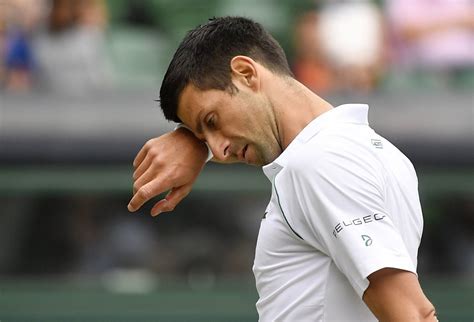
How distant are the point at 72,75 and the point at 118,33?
860 millimetres

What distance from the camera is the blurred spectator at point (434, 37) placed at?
8.07 metres

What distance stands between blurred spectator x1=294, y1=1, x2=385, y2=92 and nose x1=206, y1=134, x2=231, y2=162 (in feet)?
17.2

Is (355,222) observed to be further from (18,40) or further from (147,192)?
(18,40)

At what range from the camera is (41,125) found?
25.4 ft

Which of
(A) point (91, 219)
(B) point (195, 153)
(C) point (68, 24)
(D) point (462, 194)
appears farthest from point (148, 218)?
(B) point (195, 153)

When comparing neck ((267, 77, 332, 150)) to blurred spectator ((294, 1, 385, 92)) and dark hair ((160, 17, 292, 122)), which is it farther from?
blurred spectator ((294, 1, 385, 92))

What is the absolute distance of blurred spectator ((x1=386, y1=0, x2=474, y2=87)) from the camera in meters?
8.07

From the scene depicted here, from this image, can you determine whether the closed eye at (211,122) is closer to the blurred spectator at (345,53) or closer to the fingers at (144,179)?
the fingers at (144,179)

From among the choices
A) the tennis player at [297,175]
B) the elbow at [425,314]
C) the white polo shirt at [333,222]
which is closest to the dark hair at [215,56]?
the tennis player at [297,175]

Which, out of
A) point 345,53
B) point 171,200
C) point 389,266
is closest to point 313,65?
point 345,53

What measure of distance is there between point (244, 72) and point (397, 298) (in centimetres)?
69

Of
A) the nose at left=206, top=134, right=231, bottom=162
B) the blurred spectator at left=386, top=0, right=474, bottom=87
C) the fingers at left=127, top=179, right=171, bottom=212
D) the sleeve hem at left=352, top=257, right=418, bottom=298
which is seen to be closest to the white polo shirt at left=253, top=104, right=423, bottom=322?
the sleeve hem at left=352, top=257, right=418, bottom=298

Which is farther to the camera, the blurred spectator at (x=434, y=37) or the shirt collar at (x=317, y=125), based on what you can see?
the blurred spectator at (x=434, y=37)

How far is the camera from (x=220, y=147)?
9.07ft
